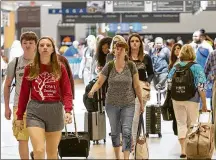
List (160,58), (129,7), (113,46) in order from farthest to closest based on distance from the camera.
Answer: (129,7)
(160,58)
(113,46)

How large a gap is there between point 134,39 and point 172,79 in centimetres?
79

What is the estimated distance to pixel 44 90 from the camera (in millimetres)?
6914

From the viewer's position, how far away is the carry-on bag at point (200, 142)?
26.1ft

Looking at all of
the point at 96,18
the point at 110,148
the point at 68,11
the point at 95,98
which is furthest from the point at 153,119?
the point at 68,11

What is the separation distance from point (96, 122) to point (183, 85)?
170cm

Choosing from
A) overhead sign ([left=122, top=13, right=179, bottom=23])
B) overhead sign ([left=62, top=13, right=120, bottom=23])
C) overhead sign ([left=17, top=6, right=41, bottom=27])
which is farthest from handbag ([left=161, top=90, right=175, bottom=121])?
overhead sign ([left=17, top=6, right=41, bottom=27])

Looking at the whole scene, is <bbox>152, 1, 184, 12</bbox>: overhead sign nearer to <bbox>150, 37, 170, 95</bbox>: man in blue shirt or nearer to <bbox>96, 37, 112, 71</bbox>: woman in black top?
<bbox>150, 37, 170, 95</bbox>: man in blue shirt

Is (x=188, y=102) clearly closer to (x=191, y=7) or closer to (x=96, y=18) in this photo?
(x=191, y=7)

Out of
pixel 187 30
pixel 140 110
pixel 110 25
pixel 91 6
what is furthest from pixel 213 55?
pixel 187 30

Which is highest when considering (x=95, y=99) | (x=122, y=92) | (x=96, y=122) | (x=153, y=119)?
(x=122, y=92)

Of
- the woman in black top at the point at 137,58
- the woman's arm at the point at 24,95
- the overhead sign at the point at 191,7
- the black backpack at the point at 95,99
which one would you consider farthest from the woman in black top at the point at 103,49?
the overhead sign at the point at 191,7

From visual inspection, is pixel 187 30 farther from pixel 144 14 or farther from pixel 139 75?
pixel 139 75

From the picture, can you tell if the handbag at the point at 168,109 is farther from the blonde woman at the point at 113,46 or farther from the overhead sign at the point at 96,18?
the overhead sign at the point at 96,18

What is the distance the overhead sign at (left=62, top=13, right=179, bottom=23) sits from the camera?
76.5 feet
